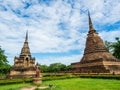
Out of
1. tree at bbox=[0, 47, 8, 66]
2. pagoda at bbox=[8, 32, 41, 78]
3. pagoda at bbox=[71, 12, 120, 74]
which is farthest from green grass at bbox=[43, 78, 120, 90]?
tree at bbox=[0, 47, 8, 66]

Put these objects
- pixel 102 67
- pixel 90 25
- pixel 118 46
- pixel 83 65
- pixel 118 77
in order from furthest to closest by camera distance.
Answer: pixel 118 46 → pixel 90 25 → pixel 83 65 → pixel 102 67 → pixel 118 77

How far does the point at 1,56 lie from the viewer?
4206cm

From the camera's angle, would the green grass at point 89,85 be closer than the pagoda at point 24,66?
Yes

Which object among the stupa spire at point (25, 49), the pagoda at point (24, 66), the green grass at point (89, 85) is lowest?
the green grass at point (89, 85)

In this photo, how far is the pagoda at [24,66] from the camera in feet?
140

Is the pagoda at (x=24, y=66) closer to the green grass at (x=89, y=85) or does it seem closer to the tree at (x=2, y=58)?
the tree at (x=2, y=58)

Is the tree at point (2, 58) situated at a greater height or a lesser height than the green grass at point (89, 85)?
greater

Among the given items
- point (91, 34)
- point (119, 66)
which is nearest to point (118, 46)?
point (91, 34)

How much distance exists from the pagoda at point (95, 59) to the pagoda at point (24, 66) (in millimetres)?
12112

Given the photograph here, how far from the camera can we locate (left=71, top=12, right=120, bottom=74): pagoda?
A: 34.4 meters

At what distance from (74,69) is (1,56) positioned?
65.2 ft

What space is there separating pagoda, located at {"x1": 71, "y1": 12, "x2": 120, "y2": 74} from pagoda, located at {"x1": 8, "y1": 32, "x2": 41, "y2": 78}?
12.1 m

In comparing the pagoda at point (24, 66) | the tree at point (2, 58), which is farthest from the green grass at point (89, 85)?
the tree at point (2, 58)

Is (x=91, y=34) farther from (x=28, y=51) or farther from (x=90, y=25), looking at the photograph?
(x=28, y=51)
